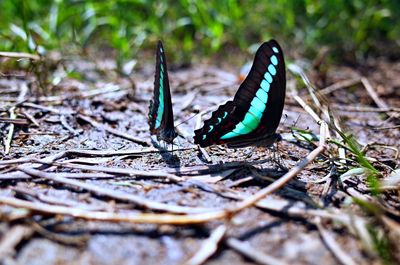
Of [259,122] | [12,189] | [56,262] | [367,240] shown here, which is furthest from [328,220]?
[12,189]

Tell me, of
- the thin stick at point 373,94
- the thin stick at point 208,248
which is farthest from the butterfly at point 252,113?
the thin stick at point 373,94

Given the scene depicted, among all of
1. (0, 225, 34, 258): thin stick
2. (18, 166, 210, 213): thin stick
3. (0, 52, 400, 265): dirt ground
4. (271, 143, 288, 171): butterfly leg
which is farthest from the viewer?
(271, 143, 288, 171): butterfly leg

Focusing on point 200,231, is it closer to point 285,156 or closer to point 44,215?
point 44,215

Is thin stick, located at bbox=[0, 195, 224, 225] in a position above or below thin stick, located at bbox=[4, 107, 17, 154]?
below

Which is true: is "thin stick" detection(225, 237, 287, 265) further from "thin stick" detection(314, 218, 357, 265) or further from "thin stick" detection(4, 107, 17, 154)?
"thin stick" detection(4, 107, 17, 154)

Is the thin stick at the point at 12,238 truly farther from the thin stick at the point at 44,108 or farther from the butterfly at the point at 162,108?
the thin stick at the point at 44,108

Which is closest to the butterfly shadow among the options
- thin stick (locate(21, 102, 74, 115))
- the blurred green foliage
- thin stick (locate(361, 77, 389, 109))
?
thin stick (locate(21, 102, 74, 115))
